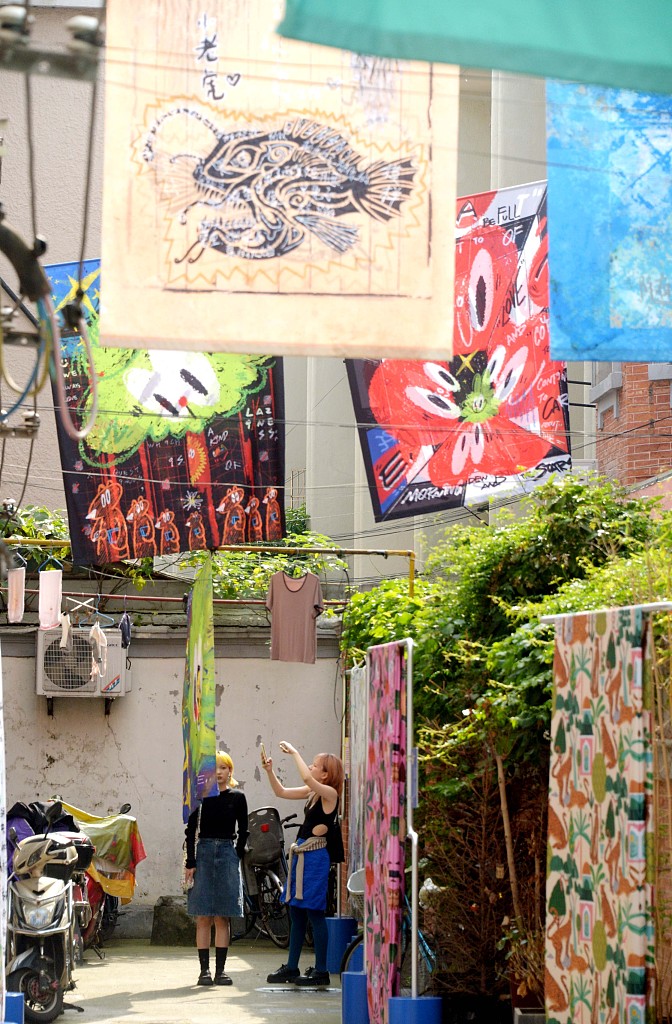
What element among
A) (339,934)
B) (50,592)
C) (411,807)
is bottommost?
(339,934)

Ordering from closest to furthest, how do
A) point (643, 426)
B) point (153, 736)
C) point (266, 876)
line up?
point (643, 426) < point (266, 876) < point (153, 736)

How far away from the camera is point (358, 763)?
34.7 feet

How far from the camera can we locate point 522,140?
1781cm

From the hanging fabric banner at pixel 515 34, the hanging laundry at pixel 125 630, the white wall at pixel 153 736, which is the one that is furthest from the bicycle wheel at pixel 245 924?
the hanging fabric banner at pixel 515 34

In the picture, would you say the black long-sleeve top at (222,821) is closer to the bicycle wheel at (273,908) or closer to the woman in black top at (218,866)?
the woman in black top at (218,866)

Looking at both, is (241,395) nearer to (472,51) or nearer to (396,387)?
(396,387)

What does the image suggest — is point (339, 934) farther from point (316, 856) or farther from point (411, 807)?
point (411, 807)

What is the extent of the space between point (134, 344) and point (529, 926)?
4.63 meters

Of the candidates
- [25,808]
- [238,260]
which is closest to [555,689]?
[238,260]

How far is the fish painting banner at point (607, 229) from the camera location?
5.67 m

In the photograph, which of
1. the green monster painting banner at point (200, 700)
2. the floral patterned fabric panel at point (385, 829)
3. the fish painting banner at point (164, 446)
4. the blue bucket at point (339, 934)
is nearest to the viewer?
the floral patterned fabric panel at point (385, 829)

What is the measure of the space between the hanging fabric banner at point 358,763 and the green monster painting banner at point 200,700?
1131 millimetres

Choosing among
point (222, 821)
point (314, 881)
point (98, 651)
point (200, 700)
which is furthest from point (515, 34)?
point (98, 651)

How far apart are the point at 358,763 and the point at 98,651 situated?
18.2ft
